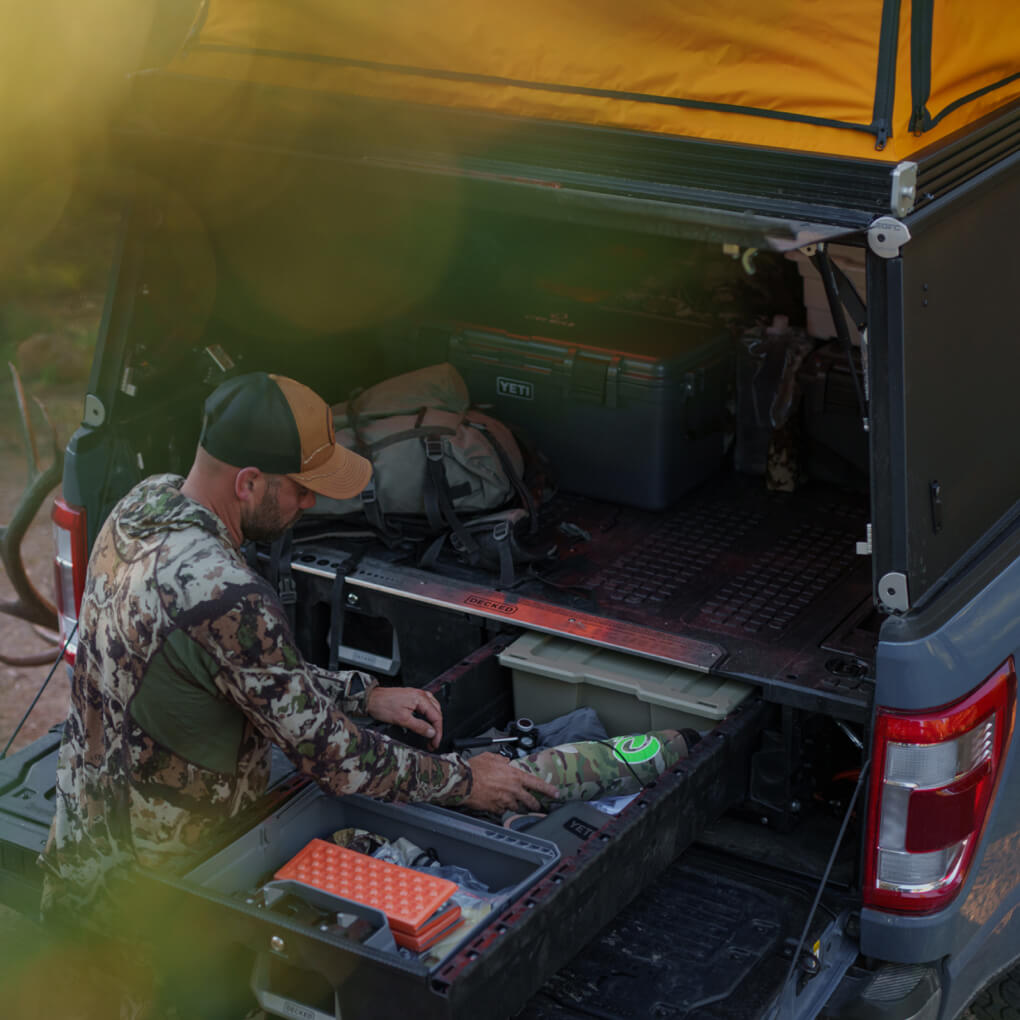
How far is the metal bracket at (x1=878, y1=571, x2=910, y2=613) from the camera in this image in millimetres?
2621

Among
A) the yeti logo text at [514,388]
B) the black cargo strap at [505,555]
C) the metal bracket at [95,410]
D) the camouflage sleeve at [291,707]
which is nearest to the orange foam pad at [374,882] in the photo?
the camouflage sleeve at [291,707]

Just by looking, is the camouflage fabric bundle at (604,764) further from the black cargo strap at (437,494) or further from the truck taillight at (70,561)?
the truck taillight at (70,561)

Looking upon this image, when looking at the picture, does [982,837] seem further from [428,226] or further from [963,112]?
[428,226]

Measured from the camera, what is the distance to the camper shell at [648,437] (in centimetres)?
262

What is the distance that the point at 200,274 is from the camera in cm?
401

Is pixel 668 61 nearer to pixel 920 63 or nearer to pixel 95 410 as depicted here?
pixel 920 63

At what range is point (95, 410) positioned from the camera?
381 cm

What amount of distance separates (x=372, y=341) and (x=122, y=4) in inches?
192

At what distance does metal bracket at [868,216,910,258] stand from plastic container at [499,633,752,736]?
1.14 m

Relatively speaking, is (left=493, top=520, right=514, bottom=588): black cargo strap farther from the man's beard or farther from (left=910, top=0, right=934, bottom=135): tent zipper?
(left=910, top=0, right=934, bottom=135): tent zipper

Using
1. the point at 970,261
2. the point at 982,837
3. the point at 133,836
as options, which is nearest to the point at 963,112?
the point at 970,261

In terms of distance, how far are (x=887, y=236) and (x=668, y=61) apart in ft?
2.32

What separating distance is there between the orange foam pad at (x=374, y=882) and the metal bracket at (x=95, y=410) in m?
1.51

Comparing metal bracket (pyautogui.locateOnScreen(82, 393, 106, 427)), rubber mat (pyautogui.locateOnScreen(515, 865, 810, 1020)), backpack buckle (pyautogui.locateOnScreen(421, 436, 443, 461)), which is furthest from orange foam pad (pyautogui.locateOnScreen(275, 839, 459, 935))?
metal bracket (pyautogui.locateOnScreen(82, 393, 106, 427))
